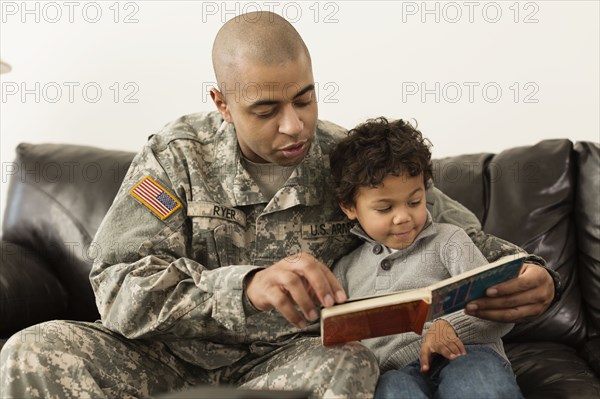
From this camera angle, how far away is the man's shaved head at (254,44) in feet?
5.08

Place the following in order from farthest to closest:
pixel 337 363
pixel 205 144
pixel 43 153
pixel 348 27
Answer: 1. pixel 348 27
2. pixel 43 153
3. pixel 205 144
4. pixel 337 363

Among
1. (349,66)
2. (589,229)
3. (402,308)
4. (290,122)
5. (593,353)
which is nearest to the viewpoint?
(402,308)

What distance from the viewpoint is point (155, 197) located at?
63.4 inches

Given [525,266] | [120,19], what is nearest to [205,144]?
[525,266]

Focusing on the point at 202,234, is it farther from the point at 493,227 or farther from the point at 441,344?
the point at 493,227

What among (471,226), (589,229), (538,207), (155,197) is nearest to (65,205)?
(155,197)

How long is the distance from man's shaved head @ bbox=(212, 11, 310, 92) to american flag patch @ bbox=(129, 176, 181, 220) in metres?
0.26

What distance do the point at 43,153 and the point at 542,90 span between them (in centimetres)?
152

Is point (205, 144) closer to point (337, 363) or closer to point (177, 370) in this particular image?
point (177, 370)

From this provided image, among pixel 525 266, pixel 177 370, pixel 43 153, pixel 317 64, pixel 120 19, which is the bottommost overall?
pixel 177 370

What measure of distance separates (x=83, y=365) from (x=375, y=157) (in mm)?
679

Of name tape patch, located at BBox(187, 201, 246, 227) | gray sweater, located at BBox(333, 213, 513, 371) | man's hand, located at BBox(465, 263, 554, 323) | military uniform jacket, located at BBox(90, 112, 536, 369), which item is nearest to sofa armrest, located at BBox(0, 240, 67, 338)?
military uniform jacket, located at BBox(90, 112, 536, 369)

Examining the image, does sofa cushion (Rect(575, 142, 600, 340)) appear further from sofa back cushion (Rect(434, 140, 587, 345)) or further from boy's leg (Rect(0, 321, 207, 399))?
boy's leg (Rect(0, 321, 207, 399))

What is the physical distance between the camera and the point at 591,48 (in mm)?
2350
